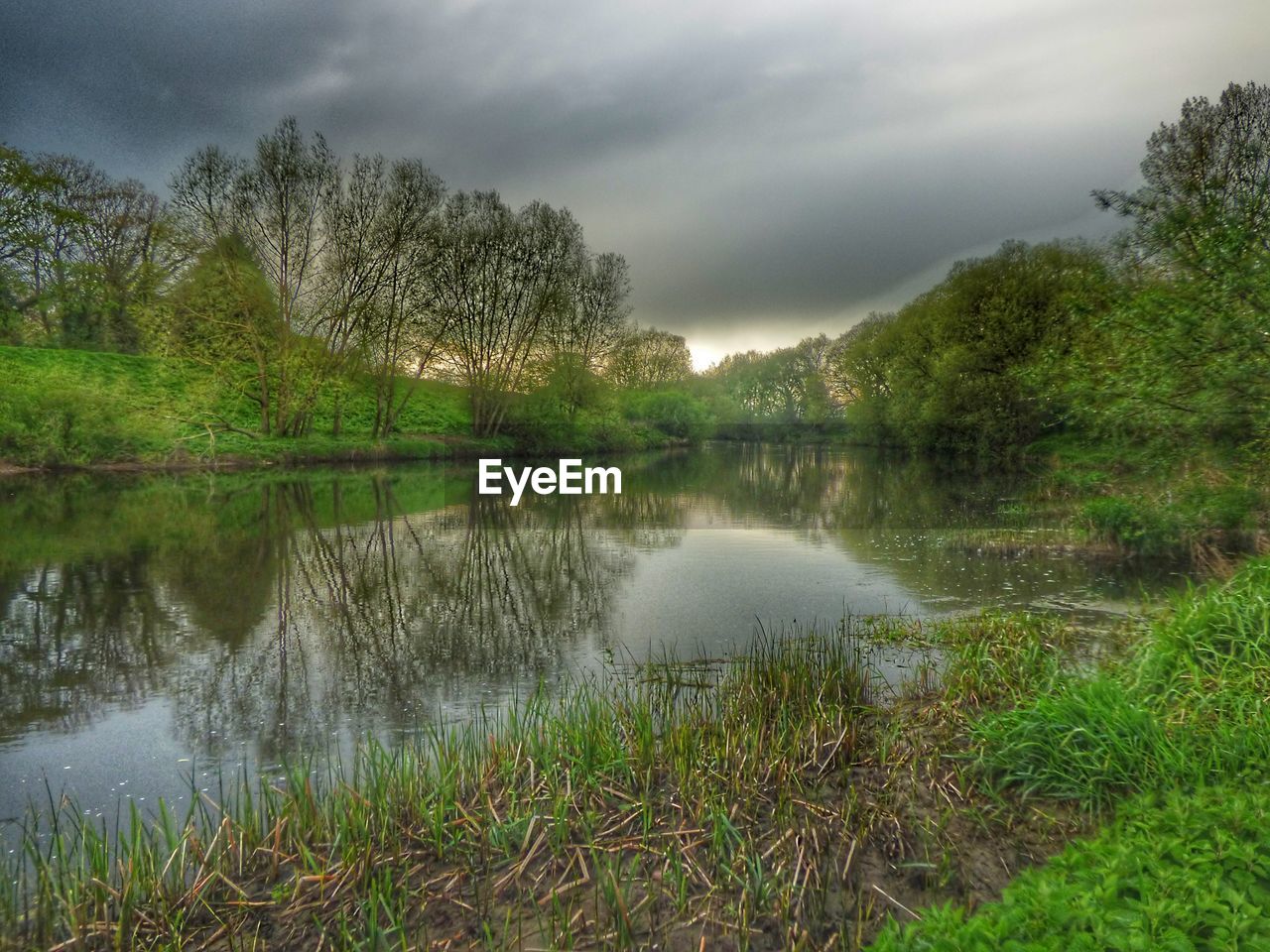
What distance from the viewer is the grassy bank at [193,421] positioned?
90.5 feet

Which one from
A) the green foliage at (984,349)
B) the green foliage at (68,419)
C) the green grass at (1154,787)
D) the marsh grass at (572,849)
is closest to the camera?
the green grass at (1154,787)

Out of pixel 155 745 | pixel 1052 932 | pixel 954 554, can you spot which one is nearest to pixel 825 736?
pixel 1052 932

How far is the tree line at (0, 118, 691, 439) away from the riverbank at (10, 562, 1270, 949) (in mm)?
35976

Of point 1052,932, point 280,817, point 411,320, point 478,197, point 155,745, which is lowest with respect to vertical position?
point 155,745

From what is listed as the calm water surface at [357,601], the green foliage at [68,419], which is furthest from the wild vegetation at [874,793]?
the green foliage at [68,419]


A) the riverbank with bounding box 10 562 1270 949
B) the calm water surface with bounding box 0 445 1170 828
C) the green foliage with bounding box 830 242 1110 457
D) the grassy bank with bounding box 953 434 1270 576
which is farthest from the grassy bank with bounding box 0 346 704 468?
the grassy bank with bounding box 953 434 1270 576

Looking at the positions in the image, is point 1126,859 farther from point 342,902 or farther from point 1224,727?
point 342,902

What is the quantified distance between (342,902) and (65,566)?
12.3 meters

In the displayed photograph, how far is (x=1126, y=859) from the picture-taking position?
3141 millimetres

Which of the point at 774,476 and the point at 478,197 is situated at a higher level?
the point at 478,197

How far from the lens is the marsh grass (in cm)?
329

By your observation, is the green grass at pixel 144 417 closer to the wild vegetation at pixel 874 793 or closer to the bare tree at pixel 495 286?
the bare tree at pixel 495 286

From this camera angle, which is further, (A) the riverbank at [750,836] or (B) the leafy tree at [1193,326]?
(B) the leafy tree at [1193,326]

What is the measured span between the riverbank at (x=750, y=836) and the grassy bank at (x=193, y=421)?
3012cm
